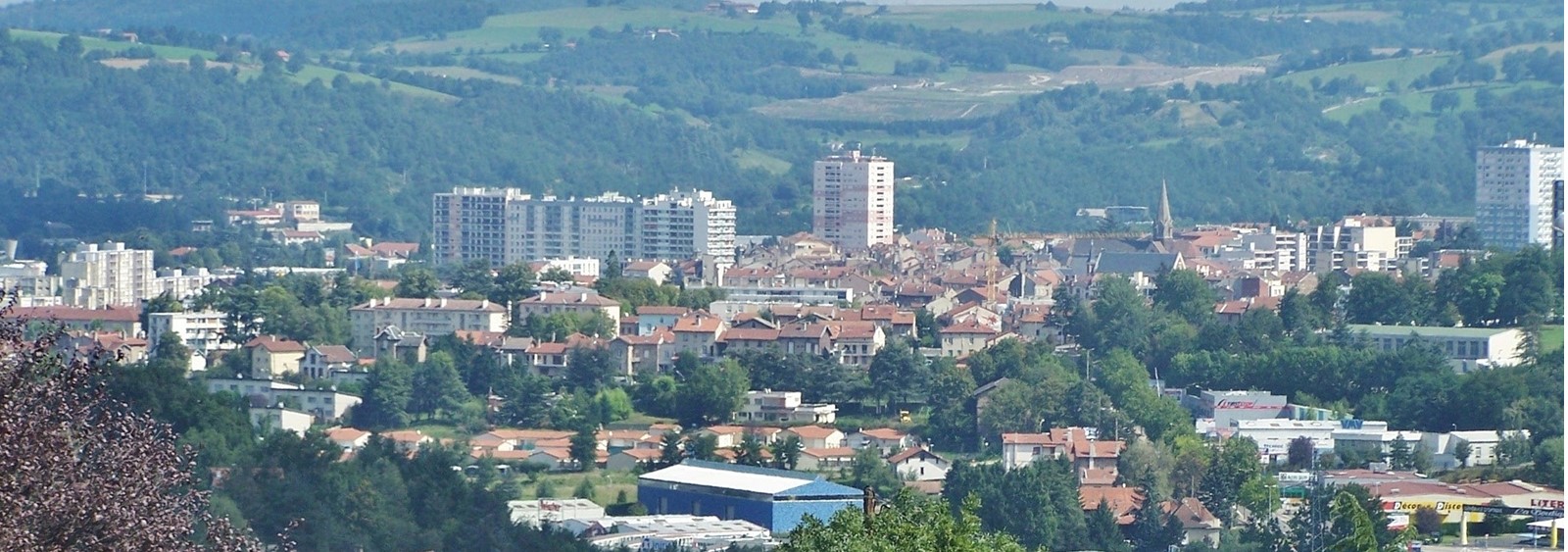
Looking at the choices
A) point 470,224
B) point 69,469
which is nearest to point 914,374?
point 69,469

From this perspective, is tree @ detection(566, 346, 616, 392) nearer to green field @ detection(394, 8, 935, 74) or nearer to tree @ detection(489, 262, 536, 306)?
tree @ detection(489, 262, 536, 306)

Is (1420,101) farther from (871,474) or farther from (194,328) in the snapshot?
(871,474)

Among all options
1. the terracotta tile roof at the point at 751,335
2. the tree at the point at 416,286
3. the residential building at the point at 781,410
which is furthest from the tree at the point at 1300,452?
the tree at the point at 416,286

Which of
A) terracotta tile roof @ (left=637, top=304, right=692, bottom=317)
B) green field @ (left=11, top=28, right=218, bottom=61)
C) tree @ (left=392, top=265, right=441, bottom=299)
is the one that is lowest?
terracotta tile roof @ (left=637, top=304, right=692, bottom=317)

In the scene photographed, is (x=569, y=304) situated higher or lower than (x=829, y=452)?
higher

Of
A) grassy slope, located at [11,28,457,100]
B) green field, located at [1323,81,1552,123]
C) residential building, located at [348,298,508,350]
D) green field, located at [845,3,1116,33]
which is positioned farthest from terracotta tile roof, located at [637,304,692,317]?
green field, located at [845,3,1116,33]

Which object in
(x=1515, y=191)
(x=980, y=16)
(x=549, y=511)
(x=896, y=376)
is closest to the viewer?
(x=549, y=511)

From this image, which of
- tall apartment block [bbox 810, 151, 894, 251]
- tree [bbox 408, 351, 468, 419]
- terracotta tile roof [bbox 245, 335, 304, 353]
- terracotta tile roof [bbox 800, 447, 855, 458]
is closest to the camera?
terracotta tile roof [bbox 800, 447, 855, 458]
